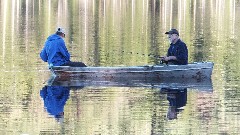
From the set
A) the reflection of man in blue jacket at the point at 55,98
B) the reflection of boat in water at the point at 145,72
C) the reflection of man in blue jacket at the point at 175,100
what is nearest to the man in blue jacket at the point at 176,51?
the reflection of boat in water at the point at 145,72

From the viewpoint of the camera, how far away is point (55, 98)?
91.6ft

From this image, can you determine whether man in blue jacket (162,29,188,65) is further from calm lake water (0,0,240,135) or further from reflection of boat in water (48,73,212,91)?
calm lake water (0,0,240,135)

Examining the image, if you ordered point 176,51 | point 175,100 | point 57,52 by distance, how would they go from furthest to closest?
point 57,52, point 176,51, point 175,100

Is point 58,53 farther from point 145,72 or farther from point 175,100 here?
point 175,100

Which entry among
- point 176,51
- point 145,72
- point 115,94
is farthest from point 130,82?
point 115,94

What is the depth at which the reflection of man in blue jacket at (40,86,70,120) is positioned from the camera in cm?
2505

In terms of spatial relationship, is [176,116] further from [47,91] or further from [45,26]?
[45,26]

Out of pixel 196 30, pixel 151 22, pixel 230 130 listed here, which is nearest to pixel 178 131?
pixel 230 130

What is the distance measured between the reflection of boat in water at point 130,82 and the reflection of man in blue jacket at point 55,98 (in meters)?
1.25

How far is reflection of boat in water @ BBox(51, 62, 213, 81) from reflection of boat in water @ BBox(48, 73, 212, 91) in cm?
13

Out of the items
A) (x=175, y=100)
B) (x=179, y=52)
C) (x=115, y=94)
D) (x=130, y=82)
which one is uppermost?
(x=179, y=52)

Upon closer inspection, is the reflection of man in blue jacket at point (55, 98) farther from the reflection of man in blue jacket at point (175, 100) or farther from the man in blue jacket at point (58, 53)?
the reflection of man in blue jacket at point (175, 100)

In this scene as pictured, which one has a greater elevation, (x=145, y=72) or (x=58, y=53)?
(x=58, y=53)

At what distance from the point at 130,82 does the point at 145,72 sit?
820 mm
